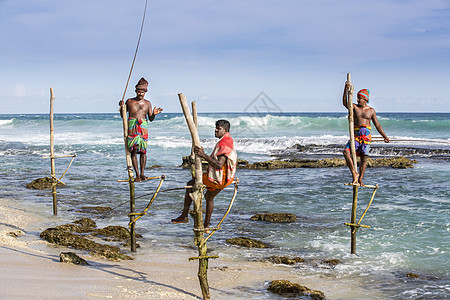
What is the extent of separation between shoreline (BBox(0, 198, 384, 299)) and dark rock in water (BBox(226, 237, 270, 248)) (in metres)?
0.89

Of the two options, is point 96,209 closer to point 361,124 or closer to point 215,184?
point 215,184

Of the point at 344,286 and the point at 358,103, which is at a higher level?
the point at 358,103

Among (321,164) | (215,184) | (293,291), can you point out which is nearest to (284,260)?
(293,291)

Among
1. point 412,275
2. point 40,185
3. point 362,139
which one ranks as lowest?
point 412,275

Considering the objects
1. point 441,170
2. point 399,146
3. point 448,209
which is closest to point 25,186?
point 448,209

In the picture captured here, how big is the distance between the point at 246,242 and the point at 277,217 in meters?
2.22

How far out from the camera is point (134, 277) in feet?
21.4

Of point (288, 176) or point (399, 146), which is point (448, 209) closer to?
point (288, 176)

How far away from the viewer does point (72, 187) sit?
15.8m

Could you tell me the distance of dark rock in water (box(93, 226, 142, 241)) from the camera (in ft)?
29.9

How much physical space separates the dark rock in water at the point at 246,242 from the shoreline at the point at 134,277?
888 mm

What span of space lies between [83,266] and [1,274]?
1.11 meters

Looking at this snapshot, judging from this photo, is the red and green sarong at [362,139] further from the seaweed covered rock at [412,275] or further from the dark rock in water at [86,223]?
the dark rock in water at [86,223]

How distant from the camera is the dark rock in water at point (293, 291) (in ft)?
20.6
